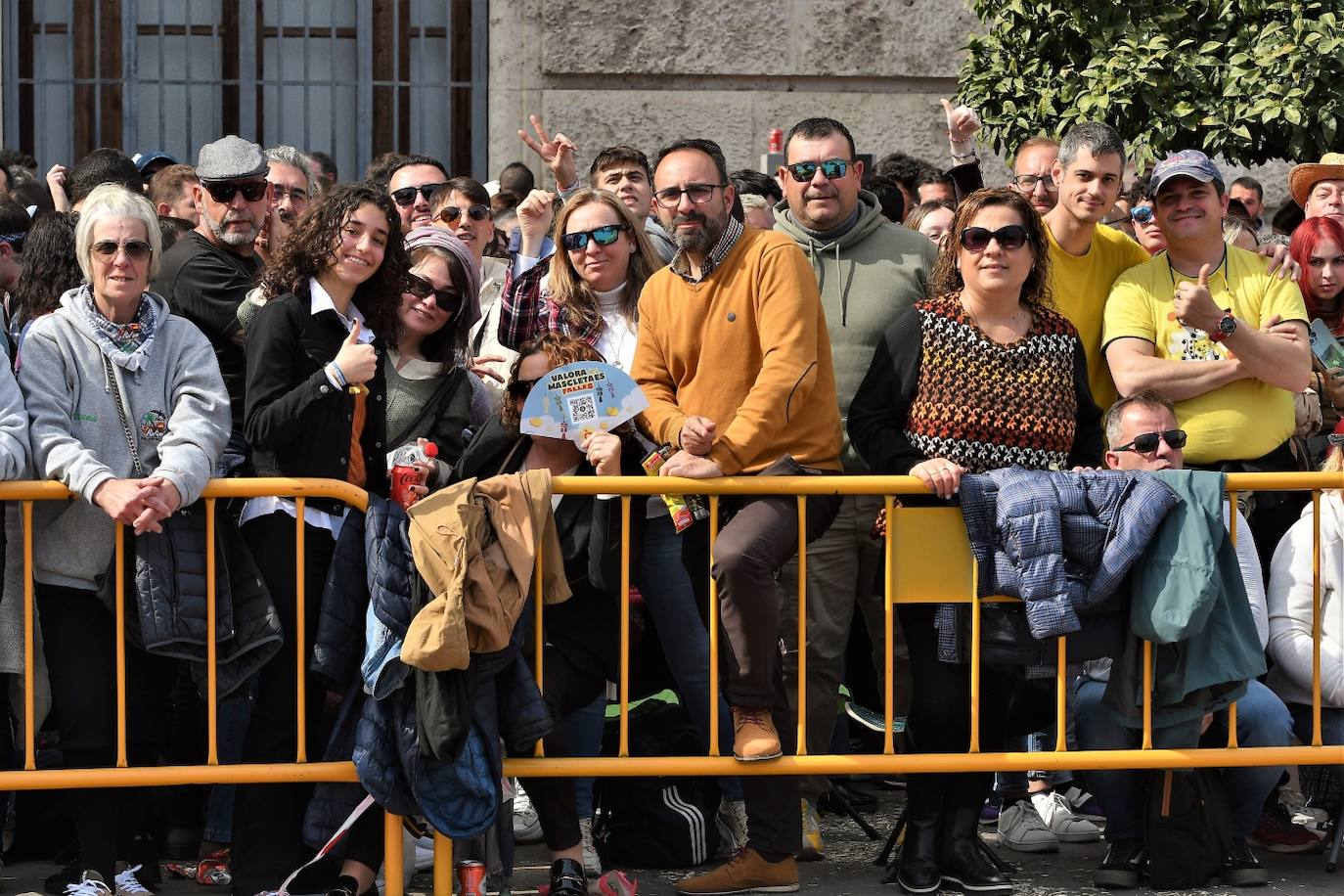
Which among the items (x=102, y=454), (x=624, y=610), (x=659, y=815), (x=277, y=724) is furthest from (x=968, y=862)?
(x=102, y=454)

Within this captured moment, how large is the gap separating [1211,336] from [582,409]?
7.01 feet

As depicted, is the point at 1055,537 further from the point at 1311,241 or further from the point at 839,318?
the point at 1311,241

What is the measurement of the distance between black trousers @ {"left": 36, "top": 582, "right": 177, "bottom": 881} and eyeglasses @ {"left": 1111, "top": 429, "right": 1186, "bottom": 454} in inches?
123

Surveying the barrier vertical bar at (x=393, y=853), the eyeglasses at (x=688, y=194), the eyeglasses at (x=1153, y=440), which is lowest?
the barrier vertical bar at (x=393, y=853)

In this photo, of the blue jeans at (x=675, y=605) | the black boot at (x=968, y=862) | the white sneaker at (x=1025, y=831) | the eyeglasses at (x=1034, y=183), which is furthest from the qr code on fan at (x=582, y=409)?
the eyeglasses at (x=1034, y=183)

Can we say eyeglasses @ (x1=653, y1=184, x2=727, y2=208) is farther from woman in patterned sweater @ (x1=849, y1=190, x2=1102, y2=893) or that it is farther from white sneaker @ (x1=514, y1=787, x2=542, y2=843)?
white sneaker @ (x1=514, y1=787, x2=542, y2=843)

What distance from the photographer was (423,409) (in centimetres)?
638

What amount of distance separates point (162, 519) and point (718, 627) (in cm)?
168

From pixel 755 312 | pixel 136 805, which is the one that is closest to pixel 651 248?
pixel 755 312

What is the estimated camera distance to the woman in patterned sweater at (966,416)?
6.09 meters

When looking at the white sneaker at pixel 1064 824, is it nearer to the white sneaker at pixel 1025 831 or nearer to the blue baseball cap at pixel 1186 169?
the white sneaker at pixel 1025 831

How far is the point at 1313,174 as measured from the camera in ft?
26.5

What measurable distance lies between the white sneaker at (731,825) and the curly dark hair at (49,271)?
2.74 m

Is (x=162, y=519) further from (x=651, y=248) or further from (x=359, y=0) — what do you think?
(x=359, y=0)
